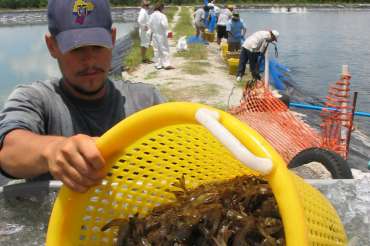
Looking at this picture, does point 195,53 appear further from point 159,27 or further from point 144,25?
point 159,27

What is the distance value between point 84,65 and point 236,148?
49.7 inches

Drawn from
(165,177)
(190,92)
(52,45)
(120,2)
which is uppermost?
(120,2)

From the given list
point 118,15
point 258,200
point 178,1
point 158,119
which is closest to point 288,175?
point 158,119

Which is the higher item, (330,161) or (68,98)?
(68,98)

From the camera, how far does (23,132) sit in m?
1.89

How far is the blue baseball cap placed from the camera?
2145mm

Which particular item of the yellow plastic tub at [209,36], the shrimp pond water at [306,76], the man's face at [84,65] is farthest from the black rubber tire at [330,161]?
the yellow plastic tub at [209,36]

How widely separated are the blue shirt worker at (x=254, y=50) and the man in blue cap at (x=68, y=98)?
38.7 ft

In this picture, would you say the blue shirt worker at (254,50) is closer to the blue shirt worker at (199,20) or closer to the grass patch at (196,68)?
the grass patch at (196,68)

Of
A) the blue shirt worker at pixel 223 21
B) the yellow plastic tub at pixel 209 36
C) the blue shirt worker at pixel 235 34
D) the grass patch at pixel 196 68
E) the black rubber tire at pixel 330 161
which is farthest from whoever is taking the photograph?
the yellow plastic tub at pixel 209 36

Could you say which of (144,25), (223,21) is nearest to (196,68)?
(144,25)

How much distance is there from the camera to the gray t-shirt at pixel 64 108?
6.86ft

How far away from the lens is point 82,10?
2.19 metres

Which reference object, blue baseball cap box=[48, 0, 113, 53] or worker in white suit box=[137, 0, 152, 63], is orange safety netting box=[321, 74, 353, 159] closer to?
blue baseball cap box=[48, 0, 113, 53]
